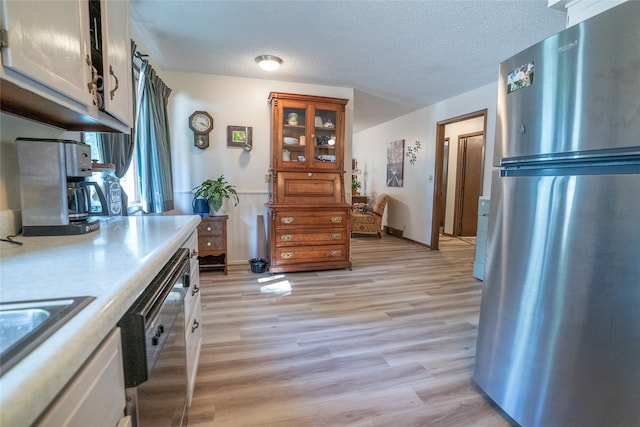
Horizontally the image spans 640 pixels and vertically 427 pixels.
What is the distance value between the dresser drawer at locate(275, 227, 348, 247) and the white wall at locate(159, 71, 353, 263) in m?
0.58

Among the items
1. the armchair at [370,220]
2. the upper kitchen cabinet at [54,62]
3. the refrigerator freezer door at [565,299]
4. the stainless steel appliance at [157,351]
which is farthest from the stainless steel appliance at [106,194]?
the armchair at [370,220]

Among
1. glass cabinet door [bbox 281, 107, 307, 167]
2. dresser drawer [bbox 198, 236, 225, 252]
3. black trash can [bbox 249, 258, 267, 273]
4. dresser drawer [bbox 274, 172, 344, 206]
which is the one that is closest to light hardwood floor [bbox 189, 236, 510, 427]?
black trash can [bbox 249, 258, 267, 273]

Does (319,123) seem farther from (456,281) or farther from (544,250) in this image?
(544,250)

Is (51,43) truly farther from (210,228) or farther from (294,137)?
(294,137)

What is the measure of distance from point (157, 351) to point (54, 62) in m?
0.95

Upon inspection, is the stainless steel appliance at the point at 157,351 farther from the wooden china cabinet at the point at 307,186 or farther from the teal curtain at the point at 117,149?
the wooden china cabinet at the point at 307,186

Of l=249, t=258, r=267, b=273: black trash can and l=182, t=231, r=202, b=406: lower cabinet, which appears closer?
l=182, t=231, r=202, b=406: lower cabinet

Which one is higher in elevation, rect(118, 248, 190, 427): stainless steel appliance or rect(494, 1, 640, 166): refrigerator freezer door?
rect(494, 1, 640, 166): refrigerator freezer door

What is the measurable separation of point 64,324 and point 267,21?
245cm

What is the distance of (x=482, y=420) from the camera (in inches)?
53.3

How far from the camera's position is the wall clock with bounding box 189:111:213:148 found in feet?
10.9

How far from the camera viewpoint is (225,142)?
11.4ft

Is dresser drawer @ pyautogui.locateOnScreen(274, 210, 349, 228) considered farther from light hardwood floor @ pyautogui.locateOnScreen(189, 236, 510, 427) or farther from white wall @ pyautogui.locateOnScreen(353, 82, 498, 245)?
white wall @ pyautogui.locateOnScreen(353, 82, 498, 245)

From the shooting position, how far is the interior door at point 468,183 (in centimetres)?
549
